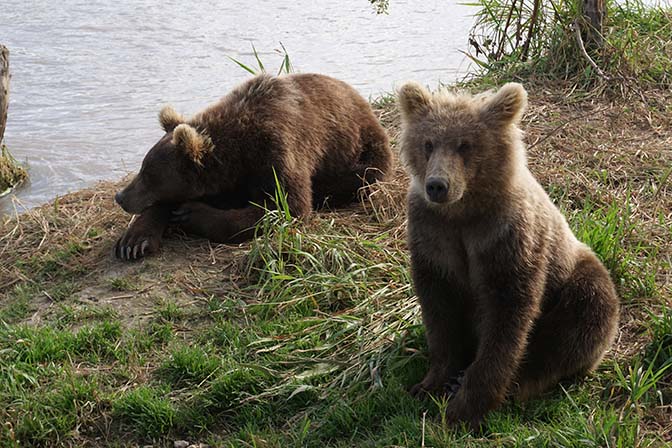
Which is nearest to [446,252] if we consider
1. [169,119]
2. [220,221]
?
[220,221]

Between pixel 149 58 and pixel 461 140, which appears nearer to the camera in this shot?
pixel 461 140

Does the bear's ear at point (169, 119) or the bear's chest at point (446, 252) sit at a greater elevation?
the bear's chest at point (446, 252)

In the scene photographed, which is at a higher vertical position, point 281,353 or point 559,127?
point 559,127

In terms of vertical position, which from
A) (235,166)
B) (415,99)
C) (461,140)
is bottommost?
(235,166)

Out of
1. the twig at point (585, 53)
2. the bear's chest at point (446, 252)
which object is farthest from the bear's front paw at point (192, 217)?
the twig at point (585, 53)

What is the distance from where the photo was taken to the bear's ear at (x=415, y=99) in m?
4.26

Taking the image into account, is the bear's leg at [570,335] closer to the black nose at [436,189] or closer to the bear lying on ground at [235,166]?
the black nose at [436,189]

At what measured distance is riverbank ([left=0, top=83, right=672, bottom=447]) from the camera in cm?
422

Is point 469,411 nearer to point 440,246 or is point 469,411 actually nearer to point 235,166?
point 440,246

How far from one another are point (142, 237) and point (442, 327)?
2636 millimetres

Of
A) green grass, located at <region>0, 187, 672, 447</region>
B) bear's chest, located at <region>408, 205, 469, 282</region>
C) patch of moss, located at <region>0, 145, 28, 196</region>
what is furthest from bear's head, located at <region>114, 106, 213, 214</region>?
patch of moss, located at <region>0, 145, 28, 196</region>

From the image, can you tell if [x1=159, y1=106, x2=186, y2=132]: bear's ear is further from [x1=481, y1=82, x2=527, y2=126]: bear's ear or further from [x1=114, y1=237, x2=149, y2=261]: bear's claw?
[x1=481, y1=82, x2=527, y2=126]: bear's ear

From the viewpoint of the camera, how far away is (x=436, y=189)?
3898 mm

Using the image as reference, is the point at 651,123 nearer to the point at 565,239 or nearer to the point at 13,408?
the point at 565,239
